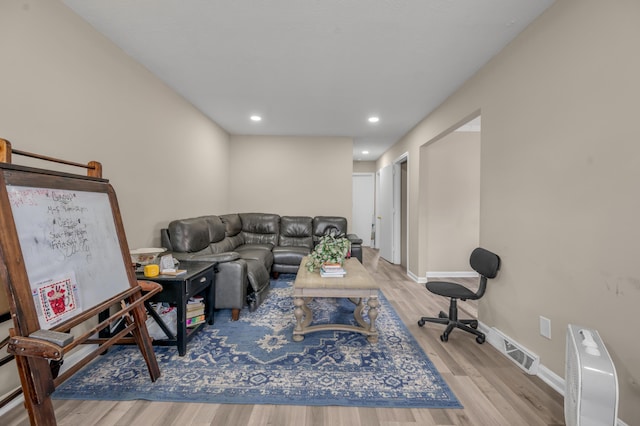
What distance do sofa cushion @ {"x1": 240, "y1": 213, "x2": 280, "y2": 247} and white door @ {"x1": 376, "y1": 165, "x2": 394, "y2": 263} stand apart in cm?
239

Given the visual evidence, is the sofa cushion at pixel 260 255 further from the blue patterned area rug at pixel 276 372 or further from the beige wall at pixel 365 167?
the beige wall at pixel 365 167

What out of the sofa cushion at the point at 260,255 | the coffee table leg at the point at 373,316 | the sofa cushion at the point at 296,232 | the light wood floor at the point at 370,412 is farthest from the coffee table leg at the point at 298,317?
the sofa cushion at the point at 296,232

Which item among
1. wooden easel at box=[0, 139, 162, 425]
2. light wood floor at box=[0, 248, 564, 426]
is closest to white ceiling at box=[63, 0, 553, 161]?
wooden easel at box=[0, 139, 162, 425]

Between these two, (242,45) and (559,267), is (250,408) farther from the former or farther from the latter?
(242,45)

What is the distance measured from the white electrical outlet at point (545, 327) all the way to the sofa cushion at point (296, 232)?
3.32 metres

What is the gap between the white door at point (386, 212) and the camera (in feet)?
17.7

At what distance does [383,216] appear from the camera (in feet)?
19.4

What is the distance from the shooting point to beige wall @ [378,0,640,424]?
4.27 ft

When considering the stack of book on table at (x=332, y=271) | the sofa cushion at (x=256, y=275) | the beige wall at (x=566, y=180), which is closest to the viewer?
the beige wall at (x=566, y=180)

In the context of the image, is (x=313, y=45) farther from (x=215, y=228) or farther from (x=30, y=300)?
(x=215, y=228)

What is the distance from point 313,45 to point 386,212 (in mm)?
4052

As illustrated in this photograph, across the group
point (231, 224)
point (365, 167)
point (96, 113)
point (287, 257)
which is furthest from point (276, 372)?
point (365, 167)

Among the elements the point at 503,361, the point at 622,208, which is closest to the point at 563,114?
the point at 622,208

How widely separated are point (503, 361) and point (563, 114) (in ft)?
5.90
